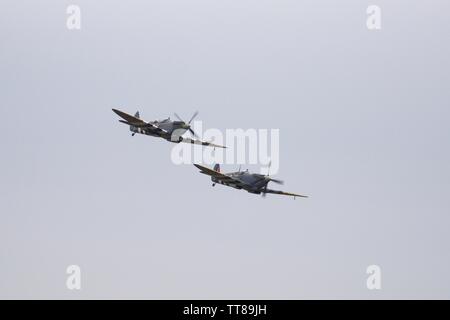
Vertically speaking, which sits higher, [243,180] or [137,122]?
[137,122]

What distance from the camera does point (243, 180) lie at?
167625 millimetres

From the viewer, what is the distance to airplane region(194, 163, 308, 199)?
166 metres

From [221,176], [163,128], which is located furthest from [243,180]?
[163,128]

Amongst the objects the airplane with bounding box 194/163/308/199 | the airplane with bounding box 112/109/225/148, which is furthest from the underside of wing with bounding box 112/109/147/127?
the airplane with bounding box 194/163/308/199

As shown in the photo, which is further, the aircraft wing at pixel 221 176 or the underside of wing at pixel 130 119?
the underside of wing at pixel 130 119

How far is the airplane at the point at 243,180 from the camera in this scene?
546 ft

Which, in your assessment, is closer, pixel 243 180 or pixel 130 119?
pixel 243 180

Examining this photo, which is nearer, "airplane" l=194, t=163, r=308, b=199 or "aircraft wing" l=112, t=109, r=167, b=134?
"airplane" l=194, t=163, r=308, b=199

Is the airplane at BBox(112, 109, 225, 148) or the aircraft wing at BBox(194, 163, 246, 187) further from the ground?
the airplane at BBox(112, 109, 225, 148)

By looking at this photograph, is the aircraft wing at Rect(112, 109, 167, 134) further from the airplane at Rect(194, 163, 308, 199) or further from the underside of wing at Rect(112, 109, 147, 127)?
the airplane at Rect(194, 163, 308, 199)

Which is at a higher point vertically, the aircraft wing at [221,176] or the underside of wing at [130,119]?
the underside of wing at [130,119]

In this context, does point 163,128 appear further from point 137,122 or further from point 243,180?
point 243,180

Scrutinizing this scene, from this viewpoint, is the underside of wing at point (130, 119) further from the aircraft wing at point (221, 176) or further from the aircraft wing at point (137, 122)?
the aircraft wing at point (221, 176)

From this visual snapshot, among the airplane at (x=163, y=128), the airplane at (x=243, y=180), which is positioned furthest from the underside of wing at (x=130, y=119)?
the airplane at (x=243, y=180)
